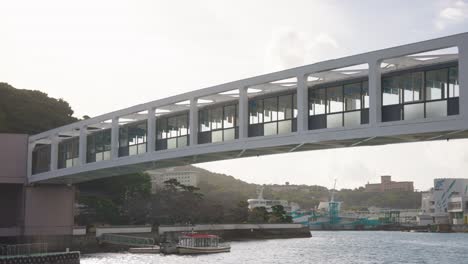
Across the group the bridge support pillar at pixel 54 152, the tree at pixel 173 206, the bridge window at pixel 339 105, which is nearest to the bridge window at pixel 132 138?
the bridge support pillar at pixel 54 152

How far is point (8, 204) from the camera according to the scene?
199 feet

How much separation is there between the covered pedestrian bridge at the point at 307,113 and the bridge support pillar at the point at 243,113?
54mm

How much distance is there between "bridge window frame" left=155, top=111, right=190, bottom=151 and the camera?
42.9 meters

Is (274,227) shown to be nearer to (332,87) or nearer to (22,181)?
(22,181)

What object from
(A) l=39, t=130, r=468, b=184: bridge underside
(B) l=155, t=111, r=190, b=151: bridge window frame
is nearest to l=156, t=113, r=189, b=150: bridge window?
(B) l=155, t=111, r=190, b=151: bridge window frame

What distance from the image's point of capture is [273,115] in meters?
37.3

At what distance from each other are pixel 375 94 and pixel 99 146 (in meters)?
25.8

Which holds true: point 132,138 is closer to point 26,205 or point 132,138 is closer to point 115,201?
point 26,205

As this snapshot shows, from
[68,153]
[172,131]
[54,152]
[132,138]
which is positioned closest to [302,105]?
[172,131]

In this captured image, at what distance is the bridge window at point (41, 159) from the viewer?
58.8 meters

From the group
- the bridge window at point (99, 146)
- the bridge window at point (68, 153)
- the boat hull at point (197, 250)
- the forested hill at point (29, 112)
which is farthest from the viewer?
the forested hill at point (29, 112)

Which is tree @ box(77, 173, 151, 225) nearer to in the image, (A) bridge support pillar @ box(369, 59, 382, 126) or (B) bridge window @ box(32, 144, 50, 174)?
(B) bridge window @ box(32, 144, 50, 174)

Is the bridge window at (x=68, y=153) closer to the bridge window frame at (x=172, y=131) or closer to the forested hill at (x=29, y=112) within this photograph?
the bridge window frame at (x=172, y=131)

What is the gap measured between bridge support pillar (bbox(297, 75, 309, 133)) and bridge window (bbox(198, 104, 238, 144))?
203 inches
